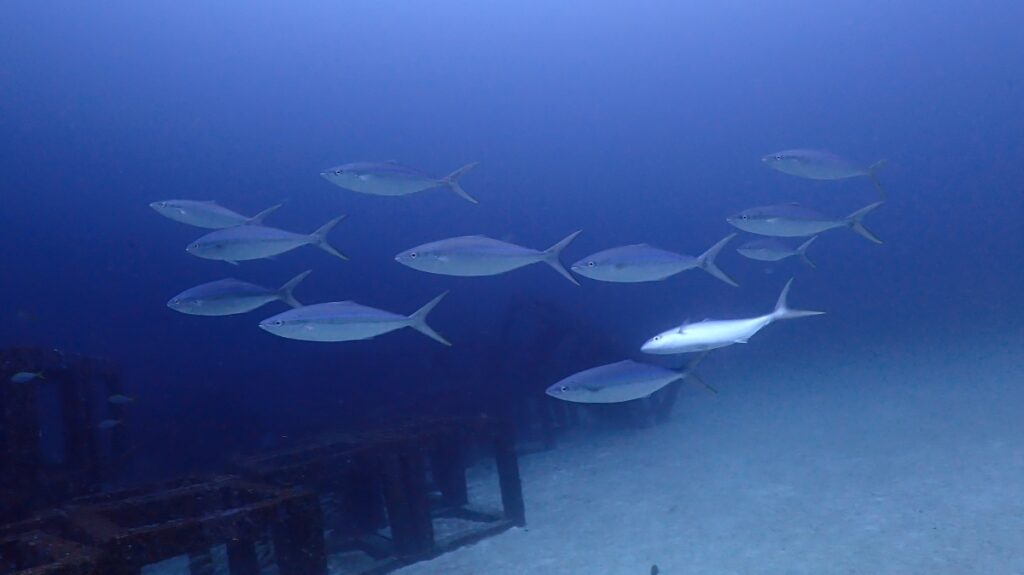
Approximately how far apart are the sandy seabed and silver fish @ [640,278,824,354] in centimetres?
254

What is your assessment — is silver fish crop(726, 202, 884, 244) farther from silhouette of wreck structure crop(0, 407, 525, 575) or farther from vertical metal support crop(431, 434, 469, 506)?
vertical metal support crop(431, 434, 469, 506)

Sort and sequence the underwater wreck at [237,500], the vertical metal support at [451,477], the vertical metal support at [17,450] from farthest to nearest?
1. the vertical metal support at [451,477]
2. the vertical metal support at [17,450]
3. the underwater wreck at [237,500]

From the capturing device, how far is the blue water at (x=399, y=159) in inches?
782

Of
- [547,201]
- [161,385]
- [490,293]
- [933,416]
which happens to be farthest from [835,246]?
[161,385]

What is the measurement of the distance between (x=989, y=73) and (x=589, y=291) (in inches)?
3089

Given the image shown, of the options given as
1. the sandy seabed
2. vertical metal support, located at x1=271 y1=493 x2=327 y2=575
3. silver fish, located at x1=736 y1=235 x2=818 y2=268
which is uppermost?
silver fish, located at x1=736 y1=235 x2=818 y2=268

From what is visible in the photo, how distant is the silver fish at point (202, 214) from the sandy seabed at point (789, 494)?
4.22 metres

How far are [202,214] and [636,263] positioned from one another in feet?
15.2

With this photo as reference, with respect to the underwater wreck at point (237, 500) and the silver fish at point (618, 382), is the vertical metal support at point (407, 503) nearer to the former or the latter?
the underwater wreck at point (237, 500)

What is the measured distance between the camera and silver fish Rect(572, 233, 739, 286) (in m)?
5.73

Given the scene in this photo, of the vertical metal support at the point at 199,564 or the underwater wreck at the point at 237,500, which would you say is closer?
the underwater wreck at the point at 237,500

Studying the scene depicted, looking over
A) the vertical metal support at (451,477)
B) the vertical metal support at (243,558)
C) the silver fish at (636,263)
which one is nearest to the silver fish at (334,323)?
the silver fish at (636,263)

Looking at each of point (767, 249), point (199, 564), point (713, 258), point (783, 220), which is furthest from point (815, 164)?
point (199, 564)

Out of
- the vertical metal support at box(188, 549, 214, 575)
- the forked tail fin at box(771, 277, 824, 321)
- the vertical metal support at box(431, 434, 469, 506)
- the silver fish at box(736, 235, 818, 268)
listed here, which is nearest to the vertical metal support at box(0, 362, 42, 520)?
the vertical metal support at box(188, 549, 214, 575)
